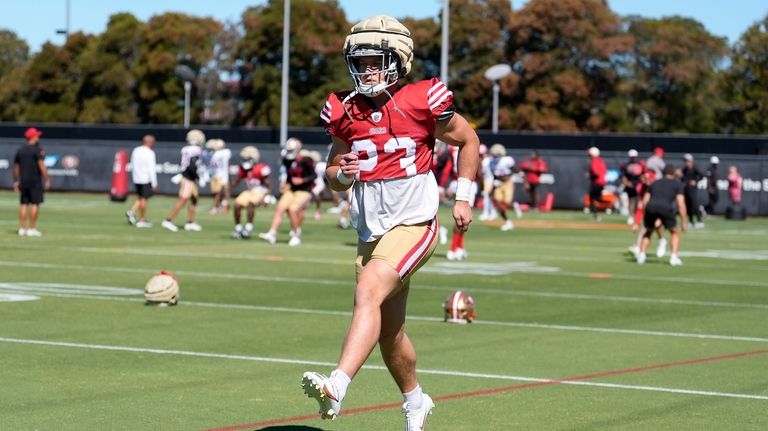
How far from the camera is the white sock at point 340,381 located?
707 centimetres

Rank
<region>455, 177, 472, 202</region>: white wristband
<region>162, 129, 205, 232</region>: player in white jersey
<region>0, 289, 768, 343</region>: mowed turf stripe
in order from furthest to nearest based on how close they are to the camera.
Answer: <region>162, 129, 205, 232</region>: player in white jersey → <region>0, 289, 768, 343</region>: mowed turf stripe → <region>455, 177, 472, 202</region>: white wristband

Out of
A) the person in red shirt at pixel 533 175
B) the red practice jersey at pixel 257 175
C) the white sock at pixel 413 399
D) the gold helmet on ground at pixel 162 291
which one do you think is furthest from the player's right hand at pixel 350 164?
the person in red shirt at pixel 533 175

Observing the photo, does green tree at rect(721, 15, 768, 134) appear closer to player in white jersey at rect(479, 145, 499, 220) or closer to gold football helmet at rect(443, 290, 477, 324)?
player in white jersey at rect(479, 145, 499, 220)

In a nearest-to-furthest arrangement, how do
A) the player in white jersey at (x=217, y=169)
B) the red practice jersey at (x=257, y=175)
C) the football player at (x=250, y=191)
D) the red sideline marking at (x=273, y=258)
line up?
the red sideline marking at (x=273, y=258), the football player at (x=250, y=191), the red practice jersey at (x=257, y=175), the player in white jersey at (x=217, y=169)

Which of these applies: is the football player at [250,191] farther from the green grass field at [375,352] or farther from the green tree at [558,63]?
the green tree at [558,63]

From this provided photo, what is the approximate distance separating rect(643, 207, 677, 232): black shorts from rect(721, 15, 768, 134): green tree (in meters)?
60.2

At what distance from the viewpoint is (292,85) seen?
91750mm

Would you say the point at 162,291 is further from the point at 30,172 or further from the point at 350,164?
the point at 30,172

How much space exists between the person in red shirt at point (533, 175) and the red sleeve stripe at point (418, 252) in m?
38.1

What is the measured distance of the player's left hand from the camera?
316 inches

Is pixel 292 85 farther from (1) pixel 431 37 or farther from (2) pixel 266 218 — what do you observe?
(2) pixel 266 218

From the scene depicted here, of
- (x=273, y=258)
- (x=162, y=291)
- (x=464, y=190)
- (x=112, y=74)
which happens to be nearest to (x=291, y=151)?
(x=273, y=258)

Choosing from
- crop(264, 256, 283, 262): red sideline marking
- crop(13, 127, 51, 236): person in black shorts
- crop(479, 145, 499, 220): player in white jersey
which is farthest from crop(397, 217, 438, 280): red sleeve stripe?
crop(479, 145, 499, 220): player in white jersey

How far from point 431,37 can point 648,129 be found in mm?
13950
